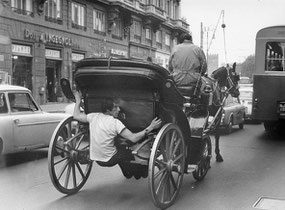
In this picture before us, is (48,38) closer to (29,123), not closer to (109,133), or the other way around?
(29,123)

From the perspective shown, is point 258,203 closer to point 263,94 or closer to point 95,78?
point 95,78

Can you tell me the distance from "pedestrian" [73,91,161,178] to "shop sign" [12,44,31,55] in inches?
546

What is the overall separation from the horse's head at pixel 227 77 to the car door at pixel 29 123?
9.77 feet

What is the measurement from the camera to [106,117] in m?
4.51

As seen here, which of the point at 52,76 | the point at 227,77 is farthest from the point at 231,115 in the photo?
the point at 52,76

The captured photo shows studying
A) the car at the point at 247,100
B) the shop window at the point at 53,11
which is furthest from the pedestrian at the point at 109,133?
the shop window at the point at 53,11

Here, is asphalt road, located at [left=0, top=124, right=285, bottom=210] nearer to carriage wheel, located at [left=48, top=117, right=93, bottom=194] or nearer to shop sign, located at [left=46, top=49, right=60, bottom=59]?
carriage wheel, located at [left=48, top=117, right=93, bottom=194]

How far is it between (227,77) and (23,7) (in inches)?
512

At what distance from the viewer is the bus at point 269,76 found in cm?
936

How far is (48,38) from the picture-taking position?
1916 cm

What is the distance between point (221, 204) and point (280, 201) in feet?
2.25

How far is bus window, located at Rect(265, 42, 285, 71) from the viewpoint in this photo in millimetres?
9516

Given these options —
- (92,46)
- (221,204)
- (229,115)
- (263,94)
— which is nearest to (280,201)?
(221,204)

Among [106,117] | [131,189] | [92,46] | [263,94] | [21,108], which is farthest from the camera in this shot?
[92,46]
